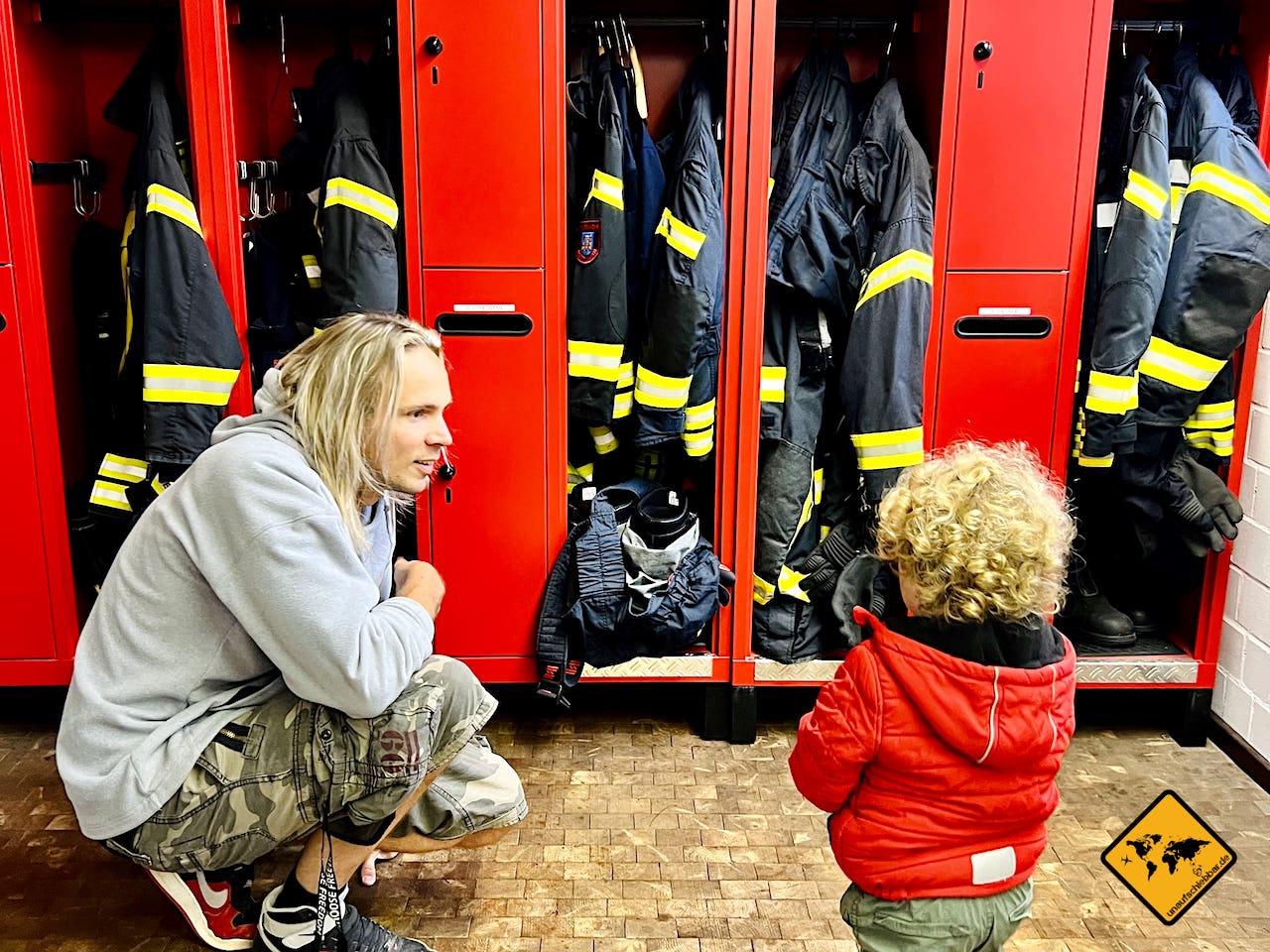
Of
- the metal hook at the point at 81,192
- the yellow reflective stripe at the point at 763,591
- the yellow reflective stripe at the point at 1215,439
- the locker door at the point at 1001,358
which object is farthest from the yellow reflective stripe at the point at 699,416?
the metal hook at the point at 81,192

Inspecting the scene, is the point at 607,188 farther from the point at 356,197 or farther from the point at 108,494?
the point at 108,494

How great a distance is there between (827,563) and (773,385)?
18.8 inches

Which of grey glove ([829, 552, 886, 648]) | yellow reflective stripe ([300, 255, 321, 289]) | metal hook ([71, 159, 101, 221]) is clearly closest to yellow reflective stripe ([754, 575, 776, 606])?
grey glove ([829, 552, 886, 648])

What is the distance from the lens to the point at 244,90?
2803 mm

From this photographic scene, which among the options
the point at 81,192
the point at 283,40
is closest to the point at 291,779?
the point at 81,192

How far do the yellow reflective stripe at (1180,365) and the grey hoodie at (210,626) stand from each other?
73.5 inches

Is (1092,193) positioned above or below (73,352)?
above

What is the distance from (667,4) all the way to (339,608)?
6.48ft

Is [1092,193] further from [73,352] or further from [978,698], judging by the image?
[73,352]

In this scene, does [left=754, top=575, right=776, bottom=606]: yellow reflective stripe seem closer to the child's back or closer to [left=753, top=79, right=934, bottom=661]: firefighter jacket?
[left=753, top=79, right=934, bottom=661]: firefighter jacket

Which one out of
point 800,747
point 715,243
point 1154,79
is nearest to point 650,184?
point 715,243

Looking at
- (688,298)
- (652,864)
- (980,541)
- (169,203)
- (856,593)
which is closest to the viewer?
(980,541)

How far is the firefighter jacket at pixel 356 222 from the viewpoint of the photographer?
2.55m

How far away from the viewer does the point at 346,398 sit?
1.71m
